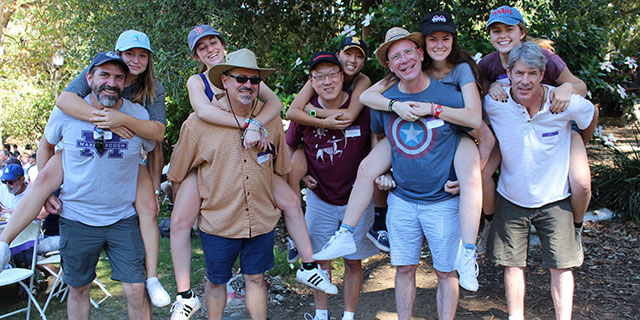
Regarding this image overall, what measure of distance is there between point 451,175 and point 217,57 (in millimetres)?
2507

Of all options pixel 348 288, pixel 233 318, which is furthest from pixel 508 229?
pixel 233 318

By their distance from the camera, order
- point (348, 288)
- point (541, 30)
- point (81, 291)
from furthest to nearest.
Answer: point (541, 30), point (348, 288), point (81, 291)

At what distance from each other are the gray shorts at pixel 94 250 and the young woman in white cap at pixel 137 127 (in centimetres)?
11

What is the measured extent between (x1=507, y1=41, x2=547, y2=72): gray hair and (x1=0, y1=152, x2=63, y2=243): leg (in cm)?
346

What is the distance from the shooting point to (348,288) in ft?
14.5

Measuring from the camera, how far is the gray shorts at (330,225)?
4.28 meters

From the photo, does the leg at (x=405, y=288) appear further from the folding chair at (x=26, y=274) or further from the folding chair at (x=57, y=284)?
the folding chair at (x=26, y=274)

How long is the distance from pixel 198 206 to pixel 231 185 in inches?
13.3

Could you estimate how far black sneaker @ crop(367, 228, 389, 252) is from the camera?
4.07m

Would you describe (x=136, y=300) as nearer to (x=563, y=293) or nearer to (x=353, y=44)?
(x=353, y=44)

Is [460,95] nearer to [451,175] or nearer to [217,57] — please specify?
[451,175]

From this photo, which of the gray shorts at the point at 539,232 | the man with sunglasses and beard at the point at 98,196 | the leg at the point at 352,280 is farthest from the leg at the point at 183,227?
the gray shorts at the point at 539,232

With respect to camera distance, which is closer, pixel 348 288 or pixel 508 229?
pixel 508 229

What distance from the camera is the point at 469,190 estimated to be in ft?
11.6
